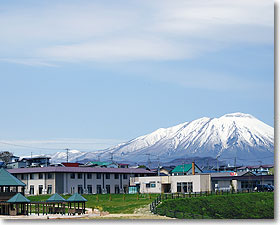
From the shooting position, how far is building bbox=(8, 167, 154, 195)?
5912 centimetres

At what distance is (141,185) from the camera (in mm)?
64188

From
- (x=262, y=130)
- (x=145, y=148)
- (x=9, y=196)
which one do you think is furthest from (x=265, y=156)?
(x=9, y=196)

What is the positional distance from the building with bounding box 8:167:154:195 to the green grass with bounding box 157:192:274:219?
18799 millimetres

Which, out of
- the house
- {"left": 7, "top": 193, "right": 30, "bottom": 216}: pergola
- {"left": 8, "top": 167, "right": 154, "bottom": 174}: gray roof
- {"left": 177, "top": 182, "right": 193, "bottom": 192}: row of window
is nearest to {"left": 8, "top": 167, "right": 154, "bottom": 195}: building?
{"left": 8, "top": 167, "right": 154, "bottom": 174}: gray roof

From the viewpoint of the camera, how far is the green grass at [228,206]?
1645 inches

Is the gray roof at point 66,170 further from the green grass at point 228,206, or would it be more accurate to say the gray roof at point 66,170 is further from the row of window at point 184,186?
the green grass at point 228,206

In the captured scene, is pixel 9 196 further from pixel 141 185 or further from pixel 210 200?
pixel 141 185

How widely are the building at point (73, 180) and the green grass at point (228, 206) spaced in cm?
1880

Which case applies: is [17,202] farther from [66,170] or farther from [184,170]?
[184,170]

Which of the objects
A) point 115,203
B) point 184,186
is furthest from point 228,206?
point 184,186

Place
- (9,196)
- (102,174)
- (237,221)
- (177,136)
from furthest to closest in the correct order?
(177,136), (102,174), (9,196), (237,221)

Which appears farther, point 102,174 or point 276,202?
point 102,174

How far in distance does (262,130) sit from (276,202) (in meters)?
167

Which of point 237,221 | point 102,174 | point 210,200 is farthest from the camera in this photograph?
point 102,174
